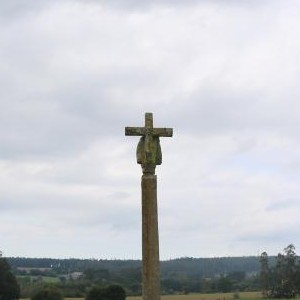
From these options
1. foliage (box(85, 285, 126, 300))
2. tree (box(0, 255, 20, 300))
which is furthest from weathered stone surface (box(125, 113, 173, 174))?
tree (box(0, 255, 20, 300))

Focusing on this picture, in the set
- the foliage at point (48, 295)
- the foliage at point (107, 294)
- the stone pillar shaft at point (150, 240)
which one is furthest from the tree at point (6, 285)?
the stone pillar shaft at point (150, 240)

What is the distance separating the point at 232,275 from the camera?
151m

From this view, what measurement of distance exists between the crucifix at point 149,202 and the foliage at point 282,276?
80.3 metres

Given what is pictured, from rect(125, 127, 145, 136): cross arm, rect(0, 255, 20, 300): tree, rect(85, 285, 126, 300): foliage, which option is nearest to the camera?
rect(125, 127, 145, 136): cross arm

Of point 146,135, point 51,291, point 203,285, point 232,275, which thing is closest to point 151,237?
point 146,135

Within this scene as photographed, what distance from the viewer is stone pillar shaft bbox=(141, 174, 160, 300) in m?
14.4

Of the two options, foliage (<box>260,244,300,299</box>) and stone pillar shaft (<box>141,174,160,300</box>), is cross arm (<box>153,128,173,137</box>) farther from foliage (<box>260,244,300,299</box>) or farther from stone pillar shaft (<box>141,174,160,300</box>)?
foliage (<box>260,244,300,299</box>)

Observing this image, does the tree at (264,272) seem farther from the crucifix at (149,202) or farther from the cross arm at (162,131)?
the cross arm at (162,131)

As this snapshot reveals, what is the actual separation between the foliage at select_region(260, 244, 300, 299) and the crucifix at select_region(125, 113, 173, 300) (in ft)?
264

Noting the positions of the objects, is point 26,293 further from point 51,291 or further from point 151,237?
point 151,237

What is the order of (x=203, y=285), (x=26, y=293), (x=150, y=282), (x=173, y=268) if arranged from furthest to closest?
(x=173, y=268) → (x=203, y=285) → (x=26, y=293) → (x=150, y=282)

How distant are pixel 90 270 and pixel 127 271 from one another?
685 centimetres

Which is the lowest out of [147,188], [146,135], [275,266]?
[147,188]

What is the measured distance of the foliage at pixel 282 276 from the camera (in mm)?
96875
